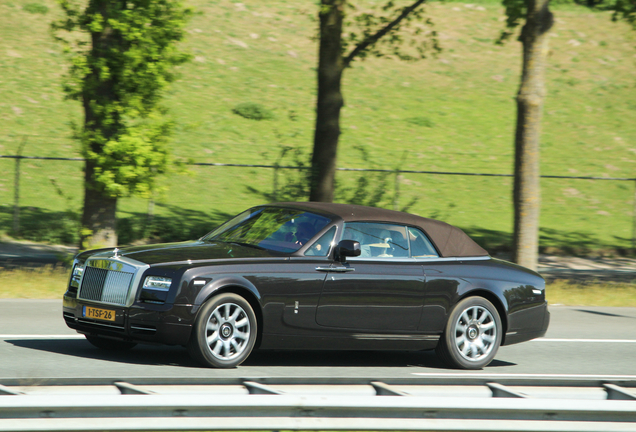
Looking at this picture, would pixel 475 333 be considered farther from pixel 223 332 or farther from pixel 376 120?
pixel 376 120

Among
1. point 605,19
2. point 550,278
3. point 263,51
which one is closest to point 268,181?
point 550,278

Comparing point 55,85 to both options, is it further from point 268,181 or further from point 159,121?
point 159,121

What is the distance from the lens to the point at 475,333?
8500mm

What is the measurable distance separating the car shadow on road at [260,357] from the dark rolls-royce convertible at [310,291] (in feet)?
0.74

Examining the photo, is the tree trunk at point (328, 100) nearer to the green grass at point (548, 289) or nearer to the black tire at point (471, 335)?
the green grass at point (548, 289)

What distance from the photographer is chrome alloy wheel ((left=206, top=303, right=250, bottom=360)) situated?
7.29 m

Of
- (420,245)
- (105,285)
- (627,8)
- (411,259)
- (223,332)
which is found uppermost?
(627,8)

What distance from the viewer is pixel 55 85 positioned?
34.8 meters

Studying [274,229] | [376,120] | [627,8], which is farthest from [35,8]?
[274,229]

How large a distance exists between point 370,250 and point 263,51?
3790cm

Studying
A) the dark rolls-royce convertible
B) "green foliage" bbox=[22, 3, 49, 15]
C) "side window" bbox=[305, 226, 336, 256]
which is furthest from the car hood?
"green foliage" bbox=[22, 3, 49, 15]

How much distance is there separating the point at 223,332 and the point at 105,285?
1110mm

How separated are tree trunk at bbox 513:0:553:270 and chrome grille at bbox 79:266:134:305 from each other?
8946 millimetres

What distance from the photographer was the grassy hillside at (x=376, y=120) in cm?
2503
